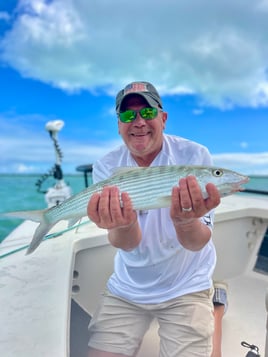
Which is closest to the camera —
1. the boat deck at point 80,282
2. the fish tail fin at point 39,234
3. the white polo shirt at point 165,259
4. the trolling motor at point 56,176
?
the boat deck at point 80,282

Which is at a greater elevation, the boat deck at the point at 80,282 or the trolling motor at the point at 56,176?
the trolling motor at the point at 56,176

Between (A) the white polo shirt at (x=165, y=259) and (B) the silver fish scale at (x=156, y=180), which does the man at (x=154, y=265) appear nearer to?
(A) the white polo shirt at (x=165, y=259)

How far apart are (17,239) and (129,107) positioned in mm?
1584

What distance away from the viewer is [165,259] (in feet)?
5.65

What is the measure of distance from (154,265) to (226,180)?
625mm

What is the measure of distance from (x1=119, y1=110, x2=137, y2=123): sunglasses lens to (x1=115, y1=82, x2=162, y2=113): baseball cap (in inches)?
2.4

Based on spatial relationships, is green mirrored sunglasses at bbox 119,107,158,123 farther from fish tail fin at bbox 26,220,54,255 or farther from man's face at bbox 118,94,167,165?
fish tail fin at bbox 26,220,54,255

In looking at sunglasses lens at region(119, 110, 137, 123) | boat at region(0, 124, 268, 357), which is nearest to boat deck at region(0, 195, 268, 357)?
boat at region(0, 124, 268, 357)

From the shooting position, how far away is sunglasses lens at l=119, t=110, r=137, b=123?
1.74m

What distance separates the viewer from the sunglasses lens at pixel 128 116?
5.71 feet

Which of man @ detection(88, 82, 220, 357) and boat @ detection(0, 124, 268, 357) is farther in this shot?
man @ detection(88, 82, 220, 357)

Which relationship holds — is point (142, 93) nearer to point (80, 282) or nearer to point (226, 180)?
point (226, 180)

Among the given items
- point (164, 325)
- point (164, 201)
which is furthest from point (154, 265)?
point (164, 201)

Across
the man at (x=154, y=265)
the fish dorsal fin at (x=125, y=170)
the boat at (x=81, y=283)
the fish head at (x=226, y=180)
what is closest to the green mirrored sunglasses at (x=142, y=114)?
the man at (x=154, y=265)
